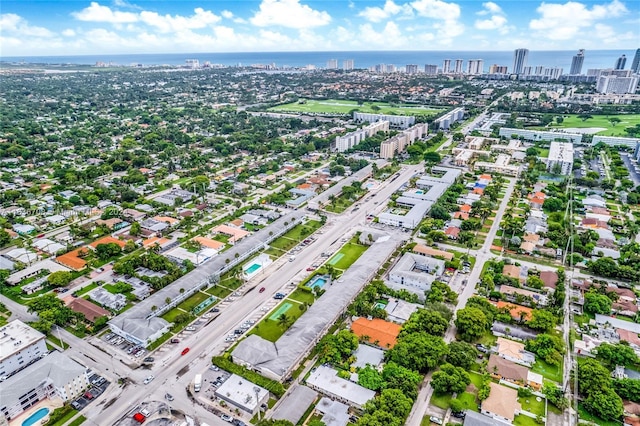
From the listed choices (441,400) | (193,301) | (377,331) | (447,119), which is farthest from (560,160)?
(193,301)

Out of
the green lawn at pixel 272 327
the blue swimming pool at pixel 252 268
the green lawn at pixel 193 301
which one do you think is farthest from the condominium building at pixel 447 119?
the green lawn at pixel 193 301

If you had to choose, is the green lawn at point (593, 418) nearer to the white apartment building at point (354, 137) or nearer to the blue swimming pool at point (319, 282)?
the blue swimming pool at point (319, 282)

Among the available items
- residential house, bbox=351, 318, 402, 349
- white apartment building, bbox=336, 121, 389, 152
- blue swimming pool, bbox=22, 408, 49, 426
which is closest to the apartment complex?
white apartment building, bbox=336, 121, 389, 152

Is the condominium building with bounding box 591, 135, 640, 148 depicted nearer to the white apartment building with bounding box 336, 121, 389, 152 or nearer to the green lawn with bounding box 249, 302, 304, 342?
the white apartment building with bounding box 336, 121, 389, 152

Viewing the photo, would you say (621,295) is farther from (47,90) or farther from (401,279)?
(47,90)

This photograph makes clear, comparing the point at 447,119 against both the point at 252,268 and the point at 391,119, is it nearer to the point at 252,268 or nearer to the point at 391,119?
the point at 391,119
